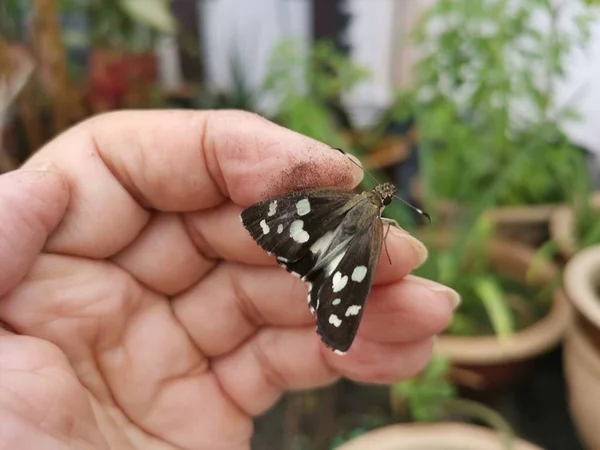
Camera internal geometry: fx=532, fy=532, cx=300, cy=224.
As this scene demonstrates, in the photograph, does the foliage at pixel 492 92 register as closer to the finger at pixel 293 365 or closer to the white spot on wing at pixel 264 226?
the finger at pixel 293 365

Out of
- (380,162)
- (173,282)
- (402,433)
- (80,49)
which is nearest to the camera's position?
(173,282)

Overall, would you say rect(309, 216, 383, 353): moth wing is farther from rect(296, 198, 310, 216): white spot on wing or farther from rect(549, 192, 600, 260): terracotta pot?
rect(549, 192, 600, 260): terracotta pot

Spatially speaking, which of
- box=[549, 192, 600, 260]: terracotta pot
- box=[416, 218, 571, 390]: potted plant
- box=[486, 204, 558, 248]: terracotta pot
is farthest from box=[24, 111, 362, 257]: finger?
box=[486, 204, 558, 248]: terracotta pot

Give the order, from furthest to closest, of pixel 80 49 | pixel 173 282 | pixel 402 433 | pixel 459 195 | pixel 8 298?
1. pixel 80 49
2. pixel 459 195
3. pixel 402 433
4. pixel 173 282
5. pixel 8 298

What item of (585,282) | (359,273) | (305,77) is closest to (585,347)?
(585,282)

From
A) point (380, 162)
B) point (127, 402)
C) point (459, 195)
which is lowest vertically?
point (380, 162)

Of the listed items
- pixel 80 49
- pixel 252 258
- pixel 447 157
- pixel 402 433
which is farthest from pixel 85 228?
pixel 80 49

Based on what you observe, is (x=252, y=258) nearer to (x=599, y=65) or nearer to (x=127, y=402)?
(x=127, y=402)
